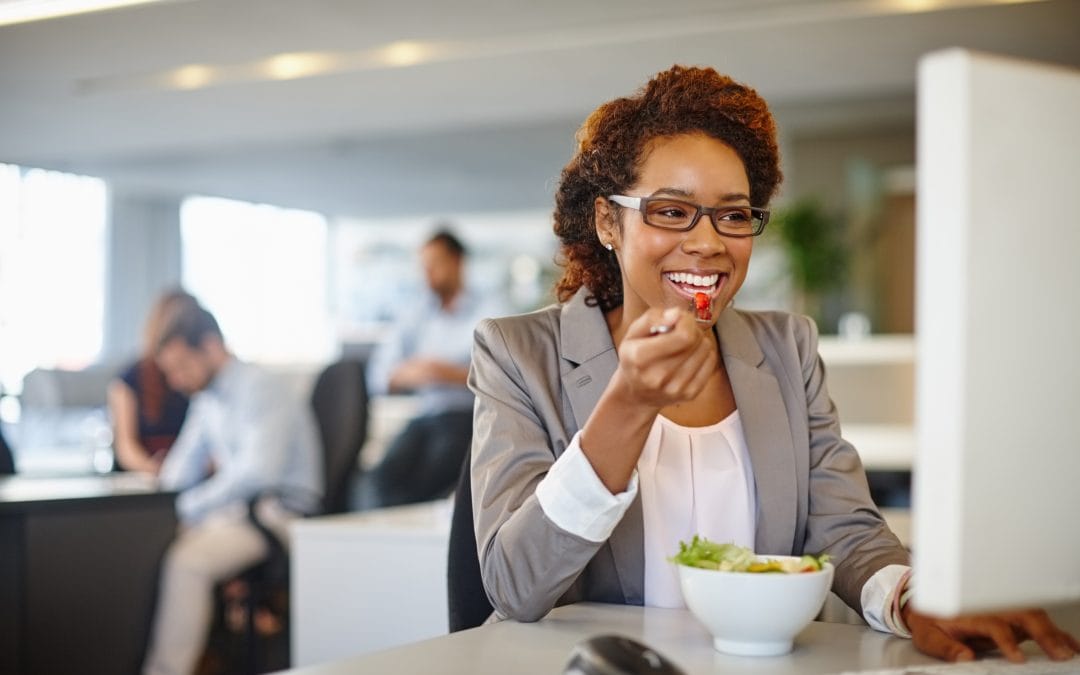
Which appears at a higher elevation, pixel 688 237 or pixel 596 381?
pixel 688 237

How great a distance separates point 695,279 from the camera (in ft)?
4.71

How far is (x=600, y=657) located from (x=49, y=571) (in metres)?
2.64

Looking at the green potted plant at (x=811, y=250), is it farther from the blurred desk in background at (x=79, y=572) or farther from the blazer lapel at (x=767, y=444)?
the blazer lapel at (x=767, y=444)

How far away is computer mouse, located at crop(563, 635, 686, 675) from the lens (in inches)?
35.2

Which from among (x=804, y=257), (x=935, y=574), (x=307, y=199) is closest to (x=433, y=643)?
(x=935, y=574)

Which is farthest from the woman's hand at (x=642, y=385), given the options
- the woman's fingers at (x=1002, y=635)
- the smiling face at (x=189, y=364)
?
the smiling face at (x=189, y=364)

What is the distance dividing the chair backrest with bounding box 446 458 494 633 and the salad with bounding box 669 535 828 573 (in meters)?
0.40

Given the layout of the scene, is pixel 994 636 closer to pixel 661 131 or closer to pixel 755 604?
pixel 755 604

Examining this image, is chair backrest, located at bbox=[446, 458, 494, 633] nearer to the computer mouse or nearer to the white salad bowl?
the white salad bowl

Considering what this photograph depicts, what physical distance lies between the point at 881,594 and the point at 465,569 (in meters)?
0.52

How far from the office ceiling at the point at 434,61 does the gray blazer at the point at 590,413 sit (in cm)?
434

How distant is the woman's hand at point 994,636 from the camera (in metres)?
1.08

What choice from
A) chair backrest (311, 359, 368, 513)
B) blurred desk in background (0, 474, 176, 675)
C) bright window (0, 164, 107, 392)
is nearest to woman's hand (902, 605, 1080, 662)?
blurred desk in background (0, 474, 176, 675)

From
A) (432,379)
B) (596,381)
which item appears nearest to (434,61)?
(432,379)
